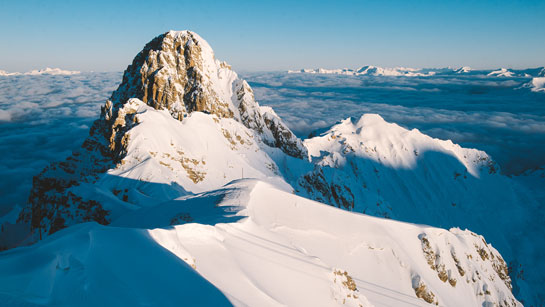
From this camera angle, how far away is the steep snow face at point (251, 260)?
30.4 feet

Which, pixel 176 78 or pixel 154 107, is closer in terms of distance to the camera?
pixel 154 107

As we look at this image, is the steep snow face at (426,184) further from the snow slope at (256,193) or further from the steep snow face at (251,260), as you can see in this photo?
the steep snow face at (251,260)

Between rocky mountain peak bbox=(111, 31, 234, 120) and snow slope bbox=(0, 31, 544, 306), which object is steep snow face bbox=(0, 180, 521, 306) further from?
rocky mountain peak bbox=(111, 31, 234, 120)

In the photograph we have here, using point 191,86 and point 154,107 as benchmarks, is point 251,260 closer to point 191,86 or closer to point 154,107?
point 154,107

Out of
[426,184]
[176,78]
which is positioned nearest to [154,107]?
[176,78]

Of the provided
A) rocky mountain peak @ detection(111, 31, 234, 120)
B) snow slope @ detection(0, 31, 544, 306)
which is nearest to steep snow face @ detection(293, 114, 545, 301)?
snow slope @ detection(0, 31, 544, 306)

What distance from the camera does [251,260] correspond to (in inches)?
606

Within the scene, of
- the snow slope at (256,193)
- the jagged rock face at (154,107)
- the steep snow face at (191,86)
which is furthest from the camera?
the steep snow face at (191,86)

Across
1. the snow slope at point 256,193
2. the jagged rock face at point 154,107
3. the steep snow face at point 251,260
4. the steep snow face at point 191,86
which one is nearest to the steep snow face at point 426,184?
the snow slope at point 256,193

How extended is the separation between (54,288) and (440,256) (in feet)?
121

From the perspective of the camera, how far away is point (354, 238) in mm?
26266

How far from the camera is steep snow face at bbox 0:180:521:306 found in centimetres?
927

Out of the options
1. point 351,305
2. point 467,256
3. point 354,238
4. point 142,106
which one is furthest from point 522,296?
point 142,106

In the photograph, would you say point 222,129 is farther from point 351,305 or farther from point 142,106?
point 351,305
